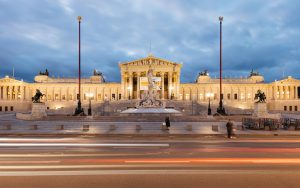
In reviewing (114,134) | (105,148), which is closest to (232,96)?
(114,134)

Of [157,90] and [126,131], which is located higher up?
[157,90]

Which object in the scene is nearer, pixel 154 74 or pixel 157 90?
pixel 157 90

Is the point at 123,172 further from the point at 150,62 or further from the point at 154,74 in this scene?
the point at 154,74

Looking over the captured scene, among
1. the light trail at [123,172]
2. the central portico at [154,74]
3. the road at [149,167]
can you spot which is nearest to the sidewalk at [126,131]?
the road at [149,167]

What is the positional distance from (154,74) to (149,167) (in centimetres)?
9225

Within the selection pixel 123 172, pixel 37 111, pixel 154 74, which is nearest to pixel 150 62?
pixel 154 74

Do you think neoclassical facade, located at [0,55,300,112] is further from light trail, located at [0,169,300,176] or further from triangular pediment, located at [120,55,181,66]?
light trail, located at [0,169,300,176]

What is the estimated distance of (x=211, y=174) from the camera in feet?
33.0

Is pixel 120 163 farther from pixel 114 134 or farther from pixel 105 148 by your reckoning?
pixel 114 134

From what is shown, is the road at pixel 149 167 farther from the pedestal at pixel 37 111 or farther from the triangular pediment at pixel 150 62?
the triangular pediment at pixel 150 62

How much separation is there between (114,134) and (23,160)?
37.0 feet

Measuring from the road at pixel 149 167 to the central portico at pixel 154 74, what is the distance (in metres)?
85.7

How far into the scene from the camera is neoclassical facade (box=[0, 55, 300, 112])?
327ft

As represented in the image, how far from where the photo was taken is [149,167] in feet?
36.6
